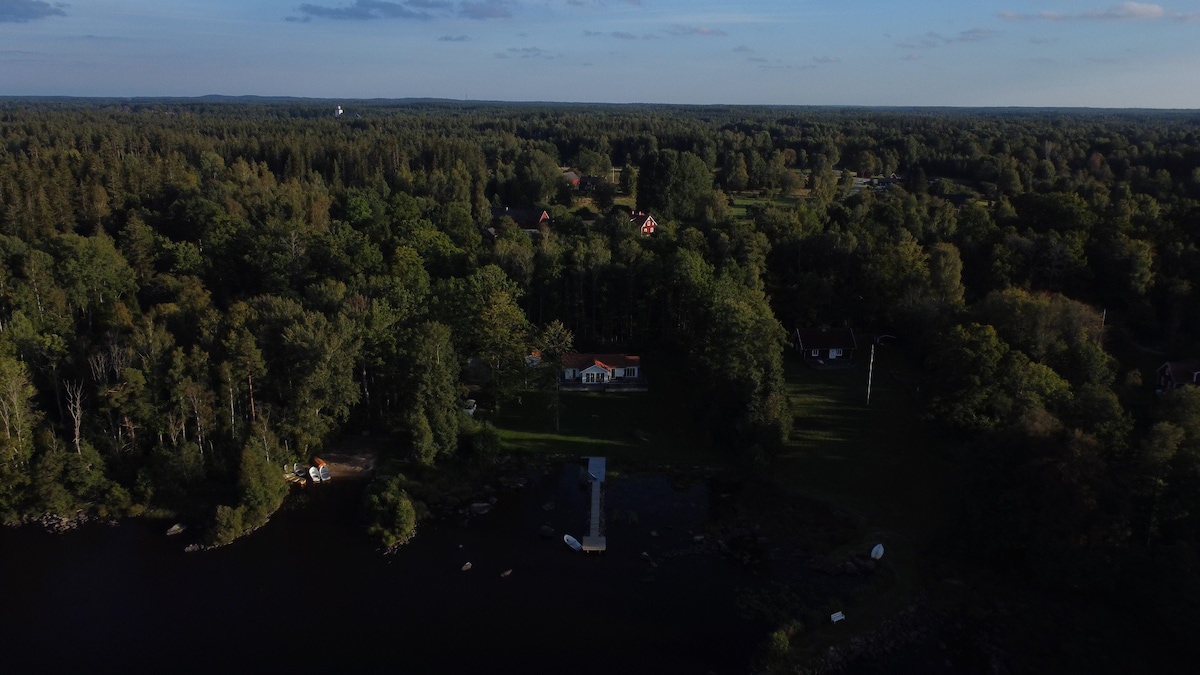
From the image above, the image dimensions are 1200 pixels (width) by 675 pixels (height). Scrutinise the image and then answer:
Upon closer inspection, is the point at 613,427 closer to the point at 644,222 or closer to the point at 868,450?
the point at 868,450

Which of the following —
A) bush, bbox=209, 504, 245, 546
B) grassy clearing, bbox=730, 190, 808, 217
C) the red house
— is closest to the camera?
bush, bbox=209, 504, 245, 546

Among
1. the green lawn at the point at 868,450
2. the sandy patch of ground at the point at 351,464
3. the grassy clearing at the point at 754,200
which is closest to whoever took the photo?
the green lawn at the point at 868,450

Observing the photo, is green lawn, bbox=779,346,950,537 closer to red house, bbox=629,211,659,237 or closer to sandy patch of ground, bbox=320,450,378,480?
sandy patch of ground, bbox=320,450,378,480

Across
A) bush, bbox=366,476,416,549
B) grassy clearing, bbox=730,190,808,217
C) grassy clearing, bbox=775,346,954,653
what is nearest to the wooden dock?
bush, bbox=366,476,416,549

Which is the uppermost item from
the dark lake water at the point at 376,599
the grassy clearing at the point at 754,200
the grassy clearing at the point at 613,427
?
the grassy clearing at the point at 754,200

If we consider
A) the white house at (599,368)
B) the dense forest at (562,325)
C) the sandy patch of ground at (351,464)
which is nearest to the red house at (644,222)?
the dense forest at (562,325)

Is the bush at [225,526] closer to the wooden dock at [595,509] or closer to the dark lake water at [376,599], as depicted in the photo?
the dark lake water at [376,599]

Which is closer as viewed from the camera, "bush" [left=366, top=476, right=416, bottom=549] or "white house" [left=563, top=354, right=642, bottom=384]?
"bush" [left=366, top=476, right=416, bottom=549]
